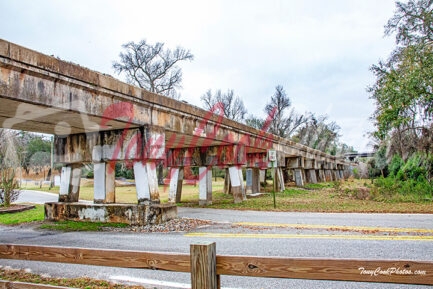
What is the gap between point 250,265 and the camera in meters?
2.83

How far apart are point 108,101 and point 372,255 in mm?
6507

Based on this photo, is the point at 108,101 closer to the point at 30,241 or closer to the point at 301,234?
the point at 30,241

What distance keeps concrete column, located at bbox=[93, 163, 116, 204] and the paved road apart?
6.42 feet

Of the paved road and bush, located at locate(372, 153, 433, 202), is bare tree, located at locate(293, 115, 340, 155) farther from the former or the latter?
the paved road

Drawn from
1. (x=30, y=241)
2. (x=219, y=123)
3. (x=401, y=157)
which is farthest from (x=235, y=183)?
(x=401, y=157)

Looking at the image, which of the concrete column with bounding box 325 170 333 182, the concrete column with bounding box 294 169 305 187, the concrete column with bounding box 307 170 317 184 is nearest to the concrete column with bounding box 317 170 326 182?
→ the concrete column with bounding box 325 170 333 182

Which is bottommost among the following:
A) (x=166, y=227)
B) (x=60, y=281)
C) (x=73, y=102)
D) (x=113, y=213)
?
(x=60, y=281)

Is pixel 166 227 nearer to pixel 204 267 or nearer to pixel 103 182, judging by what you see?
pixel 103 182

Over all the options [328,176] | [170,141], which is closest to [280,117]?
[328,176]

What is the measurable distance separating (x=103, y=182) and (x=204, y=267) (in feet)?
26.5

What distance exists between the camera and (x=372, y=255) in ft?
18.0

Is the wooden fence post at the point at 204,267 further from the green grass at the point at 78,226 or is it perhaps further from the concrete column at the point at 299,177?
the concrete column at the point at 299,177

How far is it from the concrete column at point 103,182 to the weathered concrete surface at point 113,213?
0.62 meters

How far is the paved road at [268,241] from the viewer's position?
15.9 feet
